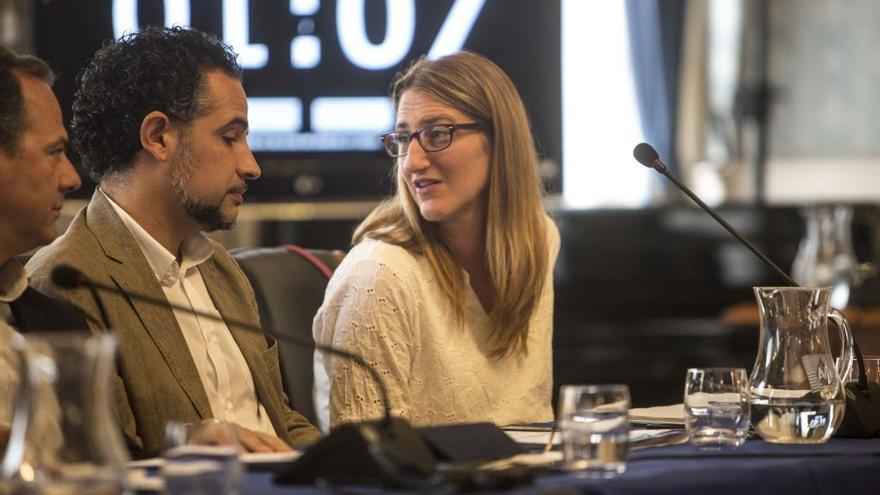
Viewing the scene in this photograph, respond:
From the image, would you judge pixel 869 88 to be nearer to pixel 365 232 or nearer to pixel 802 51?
pixel 802 51

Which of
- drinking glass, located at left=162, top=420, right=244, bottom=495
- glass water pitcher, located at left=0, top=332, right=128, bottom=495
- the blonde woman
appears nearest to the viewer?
glass water pitcher, located at left=0, top=332, right=128, bottom=495

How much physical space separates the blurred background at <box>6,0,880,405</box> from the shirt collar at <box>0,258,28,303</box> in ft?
5.69

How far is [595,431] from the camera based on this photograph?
1703 millimetres

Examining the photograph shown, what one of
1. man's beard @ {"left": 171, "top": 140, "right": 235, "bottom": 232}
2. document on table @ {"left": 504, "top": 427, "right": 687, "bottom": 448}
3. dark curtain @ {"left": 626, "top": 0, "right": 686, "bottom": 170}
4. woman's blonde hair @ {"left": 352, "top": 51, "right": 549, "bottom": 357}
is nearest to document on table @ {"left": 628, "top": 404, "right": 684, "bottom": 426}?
document on table @ {"left": 504, "top": 427, "right": 687, "bottom": 448}

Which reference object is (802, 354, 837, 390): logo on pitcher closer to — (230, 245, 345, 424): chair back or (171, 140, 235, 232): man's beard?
(171, 140, 235, 232): man's beard

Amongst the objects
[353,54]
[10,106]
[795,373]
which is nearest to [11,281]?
[10,106]

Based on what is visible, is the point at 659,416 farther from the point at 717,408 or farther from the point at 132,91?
the point at 132,91

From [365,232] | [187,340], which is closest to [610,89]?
[365,232]

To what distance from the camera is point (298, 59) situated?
14.8 feet

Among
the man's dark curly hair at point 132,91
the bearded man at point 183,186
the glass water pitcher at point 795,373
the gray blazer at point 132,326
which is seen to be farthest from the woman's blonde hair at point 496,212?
the glass water pitcher at point 795,373

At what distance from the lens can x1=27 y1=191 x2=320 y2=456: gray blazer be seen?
7.68 ft

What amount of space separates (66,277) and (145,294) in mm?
702

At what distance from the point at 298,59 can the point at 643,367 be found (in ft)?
7.48

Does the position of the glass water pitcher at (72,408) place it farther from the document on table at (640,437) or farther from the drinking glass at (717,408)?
the drinking glass at (717,408)
